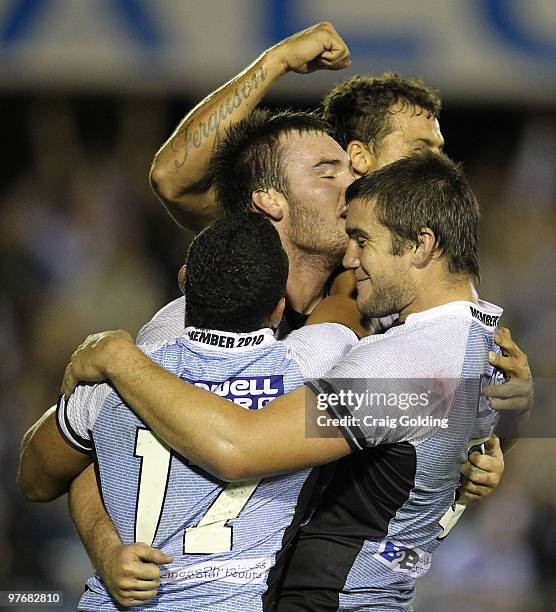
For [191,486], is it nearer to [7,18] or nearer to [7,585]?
[7,585]

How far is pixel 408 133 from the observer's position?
3.68 meters

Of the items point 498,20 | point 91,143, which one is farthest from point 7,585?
point 498,20

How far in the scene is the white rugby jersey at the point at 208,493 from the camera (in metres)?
2.41

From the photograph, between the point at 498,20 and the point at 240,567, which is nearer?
the point at 240,567

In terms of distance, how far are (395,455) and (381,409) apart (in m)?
0.23

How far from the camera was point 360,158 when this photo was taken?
365 centimetres

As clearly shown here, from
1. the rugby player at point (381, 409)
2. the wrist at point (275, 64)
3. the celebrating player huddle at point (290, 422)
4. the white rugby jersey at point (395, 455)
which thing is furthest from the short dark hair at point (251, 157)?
the white rugby jersey at point (395, 455)

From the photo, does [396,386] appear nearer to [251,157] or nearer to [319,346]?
[319,346]

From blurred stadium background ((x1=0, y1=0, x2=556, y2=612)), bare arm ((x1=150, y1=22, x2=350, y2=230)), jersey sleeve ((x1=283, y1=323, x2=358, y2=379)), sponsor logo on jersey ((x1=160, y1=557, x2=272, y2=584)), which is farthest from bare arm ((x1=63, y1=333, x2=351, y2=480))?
blurred stadium background ((x1=0, y1=0, x2=556, y2=612))

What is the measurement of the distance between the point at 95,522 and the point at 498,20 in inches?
219

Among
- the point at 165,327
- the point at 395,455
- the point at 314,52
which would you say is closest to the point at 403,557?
the point at 395,455

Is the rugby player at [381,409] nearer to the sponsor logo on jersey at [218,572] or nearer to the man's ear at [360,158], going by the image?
the sponsor logo on jersey at [218,572]

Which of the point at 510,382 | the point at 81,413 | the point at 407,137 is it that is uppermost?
the point at 407,137

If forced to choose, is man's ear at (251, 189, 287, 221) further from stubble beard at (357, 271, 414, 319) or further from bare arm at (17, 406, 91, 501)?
bare arm at (17, 406, 91, 501)
